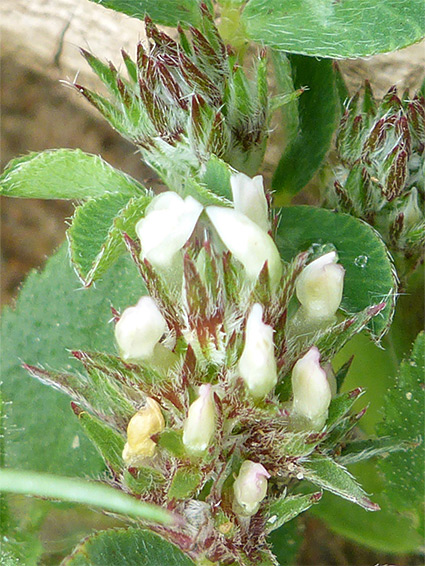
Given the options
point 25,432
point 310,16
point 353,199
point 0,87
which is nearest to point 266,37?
point 310,16

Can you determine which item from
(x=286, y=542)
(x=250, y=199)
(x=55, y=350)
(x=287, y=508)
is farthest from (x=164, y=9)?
(x=286, y=542)

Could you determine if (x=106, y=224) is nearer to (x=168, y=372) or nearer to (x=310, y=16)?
(x=168, y=372)

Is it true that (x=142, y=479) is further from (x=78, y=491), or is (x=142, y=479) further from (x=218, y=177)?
(x=218, y=177)

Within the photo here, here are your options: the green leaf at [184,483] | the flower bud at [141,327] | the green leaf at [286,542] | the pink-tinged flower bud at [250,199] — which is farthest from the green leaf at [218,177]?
the green leaf at [286,542]

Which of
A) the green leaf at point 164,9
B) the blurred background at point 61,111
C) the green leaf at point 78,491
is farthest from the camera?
the blurred background at point 61,111

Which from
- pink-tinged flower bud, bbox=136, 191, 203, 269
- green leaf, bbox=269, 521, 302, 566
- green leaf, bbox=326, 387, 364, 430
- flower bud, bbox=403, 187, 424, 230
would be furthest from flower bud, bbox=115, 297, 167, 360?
green leaf, bbox=269, 521, 302, 566

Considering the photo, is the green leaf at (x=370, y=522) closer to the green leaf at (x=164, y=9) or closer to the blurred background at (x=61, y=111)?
the blurred background at (x=61, y=111)
